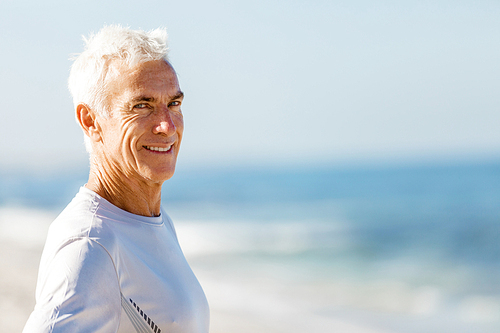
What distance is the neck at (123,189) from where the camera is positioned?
1547 mm

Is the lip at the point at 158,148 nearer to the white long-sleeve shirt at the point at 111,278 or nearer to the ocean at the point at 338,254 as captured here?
the white long-sleeve shirt at the point at 111,278

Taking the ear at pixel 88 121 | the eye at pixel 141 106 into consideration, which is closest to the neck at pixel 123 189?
the ear at pixel 88 121

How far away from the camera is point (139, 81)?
4.83 ft

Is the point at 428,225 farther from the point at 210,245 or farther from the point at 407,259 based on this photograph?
the point at 210,245

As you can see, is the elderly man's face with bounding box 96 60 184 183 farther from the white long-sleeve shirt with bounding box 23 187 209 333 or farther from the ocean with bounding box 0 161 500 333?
the ocean with bounding box 0 161 500 333

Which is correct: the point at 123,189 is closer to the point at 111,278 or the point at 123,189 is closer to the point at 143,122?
the point at 143,122

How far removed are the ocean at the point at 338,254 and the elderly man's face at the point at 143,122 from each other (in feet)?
17.4

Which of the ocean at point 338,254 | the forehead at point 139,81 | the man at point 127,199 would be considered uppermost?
the ocean at point 338,254

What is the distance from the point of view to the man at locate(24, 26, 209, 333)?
1.22 m

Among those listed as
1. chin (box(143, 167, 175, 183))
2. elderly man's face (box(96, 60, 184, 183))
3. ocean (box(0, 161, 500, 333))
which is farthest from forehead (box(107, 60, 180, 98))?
ocean (box(0, 161, 500, 333))

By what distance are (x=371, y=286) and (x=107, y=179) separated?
379 inches

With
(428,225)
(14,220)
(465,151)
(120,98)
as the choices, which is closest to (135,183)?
(120,98)

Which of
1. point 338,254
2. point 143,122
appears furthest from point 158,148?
point 338,254

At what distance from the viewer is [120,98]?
147 cm
